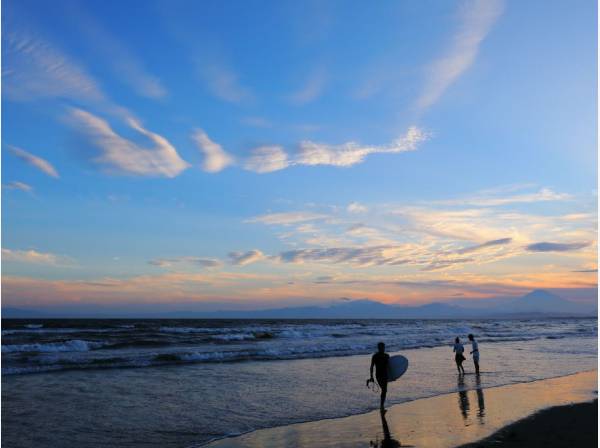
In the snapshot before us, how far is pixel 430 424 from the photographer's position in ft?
35.4

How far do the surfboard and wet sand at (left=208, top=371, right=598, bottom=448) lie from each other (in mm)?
814

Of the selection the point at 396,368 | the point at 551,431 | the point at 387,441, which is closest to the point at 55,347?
the point at 396,368

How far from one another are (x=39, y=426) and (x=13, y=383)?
292 inches

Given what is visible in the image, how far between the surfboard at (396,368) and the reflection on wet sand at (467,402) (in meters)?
1.77

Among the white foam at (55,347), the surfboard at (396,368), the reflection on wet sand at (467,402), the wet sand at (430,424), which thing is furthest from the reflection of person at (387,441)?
the white foam at (55,347)

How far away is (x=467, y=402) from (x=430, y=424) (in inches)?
132

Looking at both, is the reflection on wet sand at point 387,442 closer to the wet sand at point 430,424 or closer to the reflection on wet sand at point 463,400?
the wet sand at point 430,424

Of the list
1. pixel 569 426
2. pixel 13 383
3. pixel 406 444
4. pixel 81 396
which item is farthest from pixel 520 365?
pixel 13 383

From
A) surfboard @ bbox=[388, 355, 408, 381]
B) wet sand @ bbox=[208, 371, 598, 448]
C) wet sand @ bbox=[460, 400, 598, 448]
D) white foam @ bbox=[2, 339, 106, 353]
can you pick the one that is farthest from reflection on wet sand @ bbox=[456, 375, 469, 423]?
white foam @ bbox=[2, 339, 106, 353]

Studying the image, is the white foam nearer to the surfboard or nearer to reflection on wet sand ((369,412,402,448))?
the surfboard

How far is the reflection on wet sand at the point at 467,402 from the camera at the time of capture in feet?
37.2

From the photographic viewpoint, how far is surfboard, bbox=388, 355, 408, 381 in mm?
13617

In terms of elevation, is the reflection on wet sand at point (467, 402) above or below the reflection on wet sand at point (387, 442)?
above

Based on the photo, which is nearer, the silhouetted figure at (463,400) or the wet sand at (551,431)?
the wet sand at (551,431)
